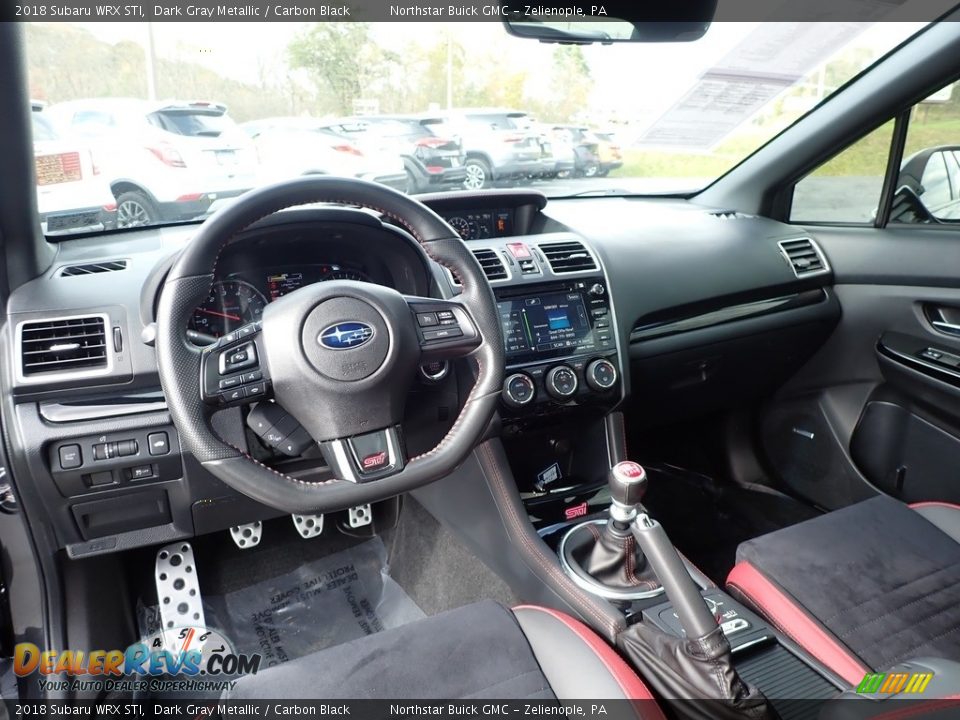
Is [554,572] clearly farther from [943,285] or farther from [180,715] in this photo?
[943,285]

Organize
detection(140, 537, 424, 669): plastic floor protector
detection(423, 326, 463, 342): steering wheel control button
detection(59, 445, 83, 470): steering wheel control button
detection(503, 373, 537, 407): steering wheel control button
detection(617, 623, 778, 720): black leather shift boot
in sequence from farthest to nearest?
detection(140, 537, 424, 669): plastic floor protector → detection(503, 373, 537, 407): steering wheel control button → detection(59, 445, 83, 470): steering wheel control button → detection(423, 326, 463, 342): steering wheel control button → detection(617, 623, 778, 720): black leather shift boot

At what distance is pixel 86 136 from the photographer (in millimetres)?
1834

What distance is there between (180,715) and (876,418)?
247cm

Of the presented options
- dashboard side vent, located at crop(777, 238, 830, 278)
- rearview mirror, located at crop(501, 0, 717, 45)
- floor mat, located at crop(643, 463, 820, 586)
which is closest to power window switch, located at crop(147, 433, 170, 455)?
rearview mirror, located at crop(501, 0, 717, 45)

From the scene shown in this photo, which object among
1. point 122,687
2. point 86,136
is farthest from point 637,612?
point 86,136

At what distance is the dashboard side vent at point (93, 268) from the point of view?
66.7 inches

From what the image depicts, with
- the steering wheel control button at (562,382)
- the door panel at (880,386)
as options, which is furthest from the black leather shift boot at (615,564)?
the door panel at (880,386)

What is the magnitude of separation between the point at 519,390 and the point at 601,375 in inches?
10.4

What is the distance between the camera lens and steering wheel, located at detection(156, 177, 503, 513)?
4.09ft

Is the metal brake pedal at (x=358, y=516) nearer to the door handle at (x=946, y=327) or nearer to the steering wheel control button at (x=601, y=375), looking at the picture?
the steering wheel control button at (x=601, y=375)

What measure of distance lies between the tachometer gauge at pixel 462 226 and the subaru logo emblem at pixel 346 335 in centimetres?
96

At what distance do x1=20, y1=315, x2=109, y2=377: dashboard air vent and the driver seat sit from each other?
0.75m

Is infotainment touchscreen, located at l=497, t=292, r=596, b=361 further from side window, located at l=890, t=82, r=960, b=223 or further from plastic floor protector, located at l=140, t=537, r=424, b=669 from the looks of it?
side window, located at l=890, t=82, r=960, b=223

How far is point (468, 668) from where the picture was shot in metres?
1.34
